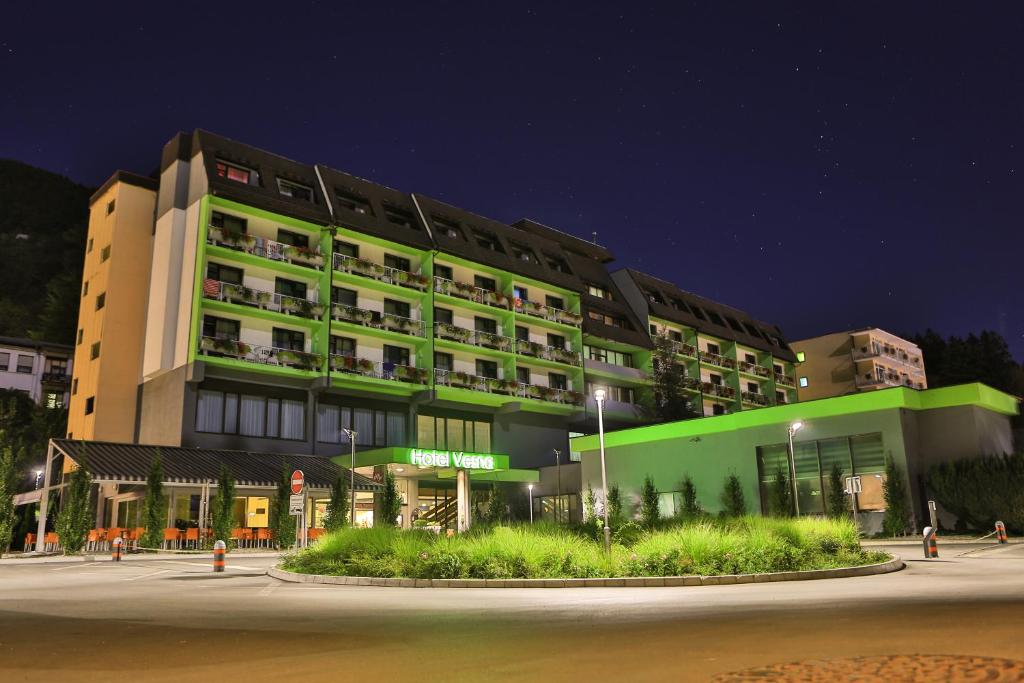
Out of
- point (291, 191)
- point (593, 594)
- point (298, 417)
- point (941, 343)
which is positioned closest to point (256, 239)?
point (291, 191)

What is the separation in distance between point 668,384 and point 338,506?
3049cm

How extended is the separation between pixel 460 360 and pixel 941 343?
239 ft

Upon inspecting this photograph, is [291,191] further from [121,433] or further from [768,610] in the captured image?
[768,610]

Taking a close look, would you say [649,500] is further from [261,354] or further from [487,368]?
[261,354]

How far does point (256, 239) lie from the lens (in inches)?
1636

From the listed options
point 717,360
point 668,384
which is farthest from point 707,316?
point 668,384

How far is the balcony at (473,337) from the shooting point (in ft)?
159

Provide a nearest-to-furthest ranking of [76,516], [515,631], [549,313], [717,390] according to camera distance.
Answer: [515,631] → [76,516] → [549,313] → [717,390]

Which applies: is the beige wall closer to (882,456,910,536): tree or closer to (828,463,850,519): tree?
(828,463,850,519): tree

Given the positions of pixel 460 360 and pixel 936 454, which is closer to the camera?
pixel 936 454

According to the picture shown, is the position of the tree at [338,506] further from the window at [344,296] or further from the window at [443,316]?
the window at [443,316]

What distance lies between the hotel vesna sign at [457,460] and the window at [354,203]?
48.7ft

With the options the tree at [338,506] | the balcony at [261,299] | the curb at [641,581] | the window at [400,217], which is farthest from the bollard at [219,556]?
the window at [400,217]

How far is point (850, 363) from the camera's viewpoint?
82.1 metres
